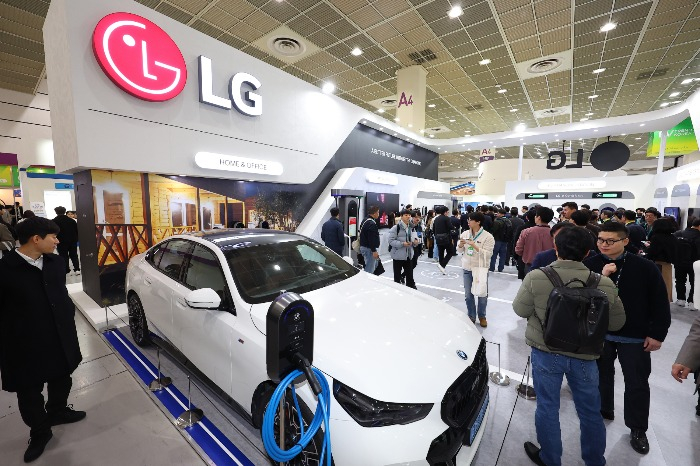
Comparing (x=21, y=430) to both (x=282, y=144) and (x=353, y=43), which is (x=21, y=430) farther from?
(x=353, y=43)

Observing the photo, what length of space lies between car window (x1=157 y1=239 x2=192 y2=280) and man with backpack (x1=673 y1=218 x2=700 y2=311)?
20.5 ft

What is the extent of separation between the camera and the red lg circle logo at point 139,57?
157 inches

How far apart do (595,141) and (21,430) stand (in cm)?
2169

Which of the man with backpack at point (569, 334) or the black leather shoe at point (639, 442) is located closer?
the man with backpack at point (569, 334)

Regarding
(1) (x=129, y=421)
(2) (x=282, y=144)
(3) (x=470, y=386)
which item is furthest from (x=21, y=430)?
(2) (x=282, y=144)

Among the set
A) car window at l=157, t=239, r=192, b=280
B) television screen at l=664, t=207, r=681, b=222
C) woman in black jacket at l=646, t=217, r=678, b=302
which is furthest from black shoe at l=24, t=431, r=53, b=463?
television screen at l=664, t=207, r=681, b=222

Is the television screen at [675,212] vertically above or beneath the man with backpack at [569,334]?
above

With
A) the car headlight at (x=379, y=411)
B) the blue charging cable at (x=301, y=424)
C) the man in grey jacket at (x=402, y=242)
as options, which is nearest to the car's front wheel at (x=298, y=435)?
the car headlight at (x=379, y=411)

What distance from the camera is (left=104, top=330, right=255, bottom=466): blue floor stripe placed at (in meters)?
1.90

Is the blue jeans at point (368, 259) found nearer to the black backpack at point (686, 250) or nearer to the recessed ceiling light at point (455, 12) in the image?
the black backpack at point (686, 250)

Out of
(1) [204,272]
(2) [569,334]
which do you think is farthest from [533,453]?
(1) [204,272]

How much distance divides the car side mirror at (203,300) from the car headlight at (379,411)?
1.01 meters

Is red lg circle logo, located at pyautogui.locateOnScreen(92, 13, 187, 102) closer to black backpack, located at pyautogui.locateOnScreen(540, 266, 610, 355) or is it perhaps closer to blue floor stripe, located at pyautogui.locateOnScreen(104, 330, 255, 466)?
blue floor stripe, located at pyautogui.locateOnScreen(104, 330, 255, 466)

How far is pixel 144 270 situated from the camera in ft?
10.1
